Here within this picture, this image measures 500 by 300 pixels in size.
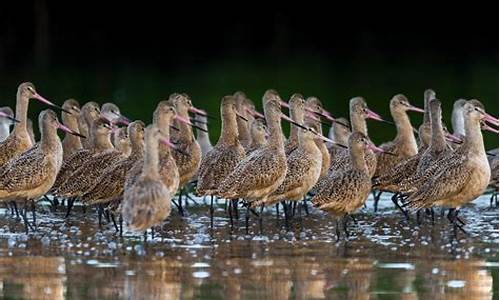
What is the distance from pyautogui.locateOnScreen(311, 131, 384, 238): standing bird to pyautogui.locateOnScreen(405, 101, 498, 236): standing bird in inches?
19.9

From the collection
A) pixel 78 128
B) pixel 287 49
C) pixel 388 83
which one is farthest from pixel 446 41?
pixel 78 128

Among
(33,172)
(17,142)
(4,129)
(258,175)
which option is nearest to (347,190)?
(258,175)

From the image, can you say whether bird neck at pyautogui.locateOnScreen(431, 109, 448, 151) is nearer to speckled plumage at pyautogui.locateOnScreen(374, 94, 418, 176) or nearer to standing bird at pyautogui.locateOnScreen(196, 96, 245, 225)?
speckled plumage at pyautogui.locateOnScreen(374, 94, 418, 176)

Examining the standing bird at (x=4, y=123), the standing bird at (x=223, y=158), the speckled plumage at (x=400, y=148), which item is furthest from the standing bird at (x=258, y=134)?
the standing bird at (x=4, y=123)

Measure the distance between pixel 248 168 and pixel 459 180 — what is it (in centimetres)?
194

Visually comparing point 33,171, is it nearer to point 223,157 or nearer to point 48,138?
point 48,138

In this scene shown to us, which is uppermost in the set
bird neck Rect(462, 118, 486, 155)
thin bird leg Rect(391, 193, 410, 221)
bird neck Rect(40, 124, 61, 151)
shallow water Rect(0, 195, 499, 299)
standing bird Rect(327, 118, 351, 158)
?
standing bird Rect(327, 118, 351, 158)

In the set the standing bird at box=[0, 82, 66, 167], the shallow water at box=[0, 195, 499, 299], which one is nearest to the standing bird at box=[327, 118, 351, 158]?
the shallow water at box=[0, 195, 499, 299]

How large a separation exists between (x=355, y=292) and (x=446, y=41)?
35.9 m

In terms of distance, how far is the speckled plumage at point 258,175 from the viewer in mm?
16734

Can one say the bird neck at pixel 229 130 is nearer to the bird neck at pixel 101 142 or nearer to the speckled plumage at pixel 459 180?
the bird neck at pixel 101 142

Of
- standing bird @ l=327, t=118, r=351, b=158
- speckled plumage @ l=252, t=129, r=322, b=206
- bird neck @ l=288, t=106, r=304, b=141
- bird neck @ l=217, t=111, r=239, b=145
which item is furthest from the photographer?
standing bird @ l=327, t=118, r=351, b=158

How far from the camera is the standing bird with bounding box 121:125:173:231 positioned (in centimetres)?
1500

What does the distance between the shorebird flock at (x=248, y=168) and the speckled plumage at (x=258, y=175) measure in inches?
0.5
